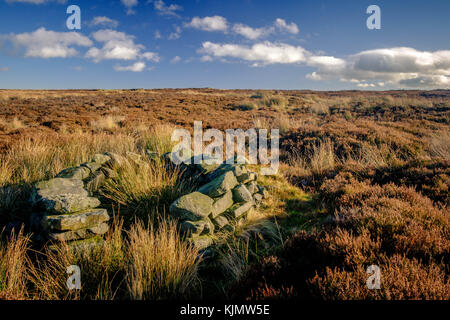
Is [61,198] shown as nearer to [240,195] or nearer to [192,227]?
[192,227]

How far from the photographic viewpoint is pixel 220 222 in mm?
4203

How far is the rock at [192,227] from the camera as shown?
12.0ft

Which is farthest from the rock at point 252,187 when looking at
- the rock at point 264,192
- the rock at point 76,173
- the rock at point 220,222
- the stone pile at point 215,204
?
the rock at point 76,173

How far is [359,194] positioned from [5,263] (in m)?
5.98

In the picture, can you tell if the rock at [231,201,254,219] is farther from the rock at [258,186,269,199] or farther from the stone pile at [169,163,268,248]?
the rock at [258,186,269,199]

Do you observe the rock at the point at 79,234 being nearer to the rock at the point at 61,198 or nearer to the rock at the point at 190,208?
the rock at the point at 61,198

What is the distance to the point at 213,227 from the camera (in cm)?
402

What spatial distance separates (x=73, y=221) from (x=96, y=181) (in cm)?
164

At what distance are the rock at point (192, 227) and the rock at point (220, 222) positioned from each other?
1.53 ft

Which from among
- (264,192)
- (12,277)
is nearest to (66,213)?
(12,277)
